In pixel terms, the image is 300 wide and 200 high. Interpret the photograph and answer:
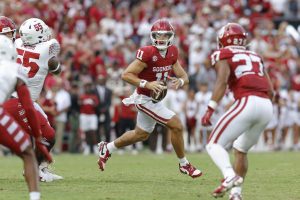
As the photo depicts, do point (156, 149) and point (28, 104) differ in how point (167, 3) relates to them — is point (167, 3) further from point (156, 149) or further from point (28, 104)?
point (28, 104)

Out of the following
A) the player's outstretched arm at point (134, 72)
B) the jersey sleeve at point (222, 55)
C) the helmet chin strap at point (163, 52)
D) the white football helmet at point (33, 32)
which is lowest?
the player's outstretched arm at point (134, 72)

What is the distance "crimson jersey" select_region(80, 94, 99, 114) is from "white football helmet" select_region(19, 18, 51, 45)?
8.25 meters

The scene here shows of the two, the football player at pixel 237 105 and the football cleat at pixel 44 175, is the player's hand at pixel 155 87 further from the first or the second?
the football player at pixel 237 105

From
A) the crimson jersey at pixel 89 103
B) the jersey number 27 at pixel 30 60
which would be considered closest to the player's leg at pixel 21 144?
the jersey number 27 at pixel 30 60

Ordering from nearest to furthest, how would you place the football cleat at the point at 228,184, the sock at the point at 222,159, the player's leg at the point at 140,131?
the football cleat at the point at 228,184 < the sock at the point at 222,159 < the player's leg at the point at 140,131

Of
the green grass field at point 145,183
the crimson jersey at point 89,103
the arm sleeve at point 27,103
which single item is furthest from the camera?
the crimson jersey at point 89,103

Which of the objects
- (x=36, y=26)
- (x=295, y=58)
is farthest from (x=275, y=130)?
(x=36, y=26)

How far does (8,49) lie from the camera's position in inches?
280

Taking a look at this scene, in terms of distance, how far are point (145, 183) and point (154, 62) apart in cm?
151

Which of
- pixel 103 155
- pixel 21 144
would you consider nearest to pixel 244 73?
pixel 21 144

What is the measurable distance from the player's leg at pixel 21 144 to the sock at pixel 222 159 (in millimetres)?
1693

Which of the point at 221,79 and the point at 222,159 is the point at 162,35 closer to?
the point at 221,79

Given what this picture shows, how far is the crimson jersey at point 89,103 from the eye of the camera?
58.8 ft

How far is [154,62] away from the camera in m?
9.93
